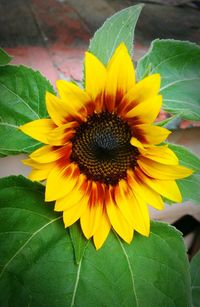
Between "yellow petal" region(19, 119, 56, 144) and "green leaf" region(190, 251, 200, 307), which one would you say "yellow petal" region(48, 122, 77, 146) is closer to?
"yellow petal" region(19, 119, 56, 144)

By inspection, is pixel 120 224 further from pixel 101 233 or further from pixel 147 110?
pixel 147 110

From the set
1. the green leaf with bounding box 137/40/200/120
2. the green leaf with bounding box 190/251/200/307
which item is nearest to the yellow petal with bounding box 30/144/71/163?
the green leaf with bounding box 137/40/200/120

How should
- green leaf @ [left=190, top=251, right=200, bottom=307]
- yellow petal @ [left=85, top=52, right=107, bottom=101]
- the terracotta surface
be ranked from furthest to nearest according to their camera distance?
1. green leaf @ [left=190, top=251, right=200, bottom=307]
2. the terracotta surface
3. yellow petal @ [left=85, top=52, right=107, bottom=101]

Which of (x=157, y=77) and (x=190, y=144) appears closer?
(x=157, y=77)

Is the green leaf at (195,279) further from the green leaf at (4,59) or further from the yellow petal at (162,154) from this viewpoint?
the green leaf at (4,59)

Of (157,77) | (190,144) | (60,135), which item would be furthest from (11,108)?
(190,144)

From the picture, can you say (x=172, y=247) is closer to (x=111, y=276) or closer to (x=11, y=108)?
(x=111, y=276)
